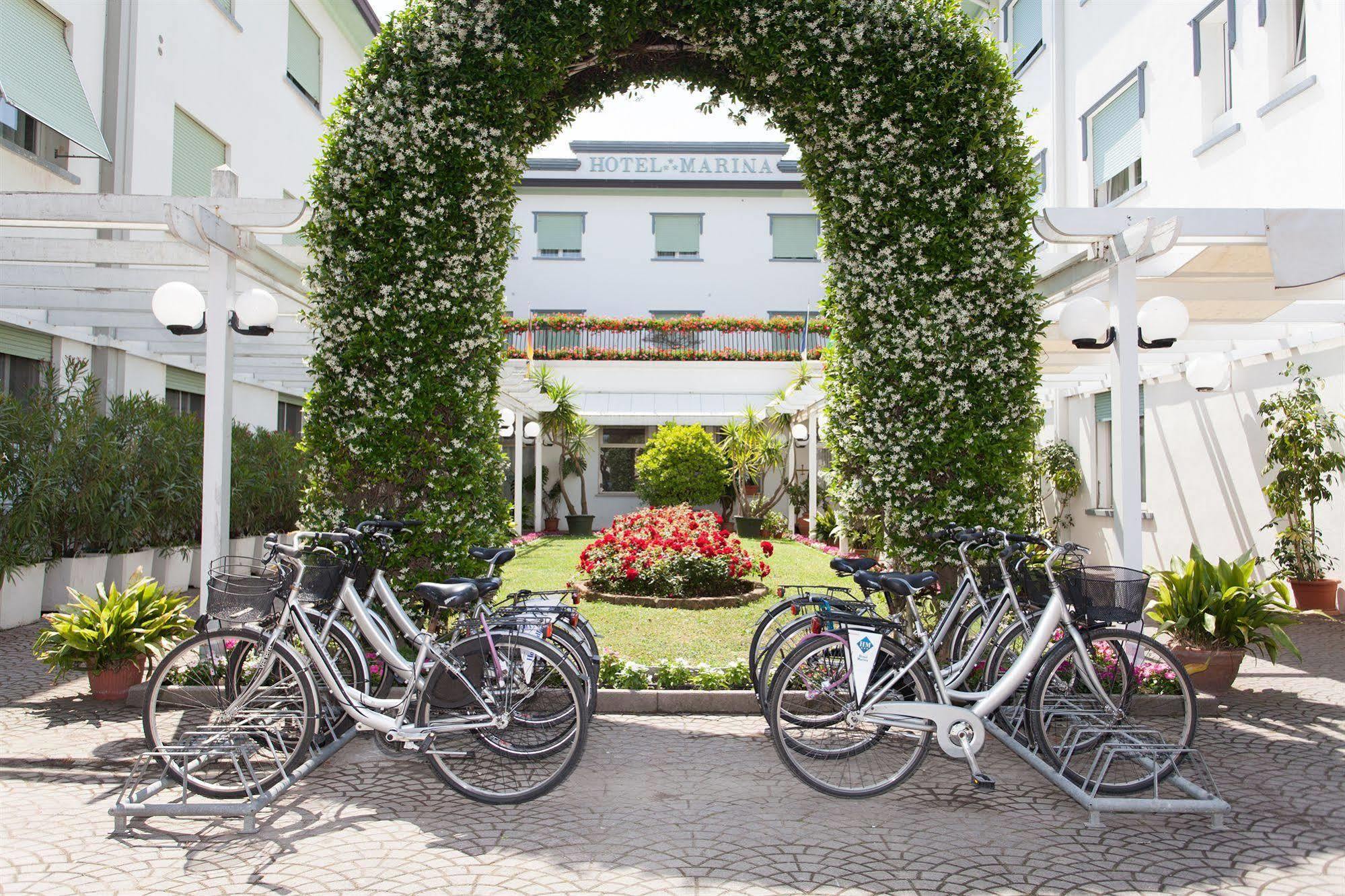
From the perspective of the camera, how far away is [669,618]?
8500 millimetres

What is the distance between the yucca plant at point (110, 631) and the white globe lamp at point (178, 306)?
1706mm

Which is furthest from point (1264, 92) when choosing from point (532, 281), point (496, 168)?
point (532, 281)

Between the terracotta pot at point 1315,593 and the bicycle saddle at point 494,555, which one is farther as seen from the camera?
the terracotta pot at point 1315,593

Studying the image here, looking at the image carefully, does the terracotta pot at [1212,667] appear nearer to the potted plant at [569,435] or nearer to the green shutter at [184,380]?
the green shutter at [184,380]

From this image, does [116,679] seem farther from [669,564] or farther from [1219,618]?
[1219,618]

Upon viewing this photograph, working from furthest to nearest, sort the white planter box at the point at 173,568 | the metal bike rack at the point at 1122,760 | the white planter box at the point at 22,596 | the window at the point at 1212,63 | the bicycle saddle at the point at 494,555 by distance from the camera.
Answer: the window at the point at 1212,63 → the white planter box at the point at 173,568 → the white planter box at the point at 22,596 → the bicycle saddle at the point at 494,555 → the metal bike rack at the point at 1122,760

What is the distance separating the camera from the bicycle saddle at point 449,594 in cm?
387

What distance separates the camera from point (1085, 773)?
13.2ft

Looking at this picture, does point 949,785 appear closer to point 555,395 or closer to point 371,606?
point 371,606

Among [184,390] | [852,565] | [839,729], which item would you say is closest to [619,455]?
[184,390]

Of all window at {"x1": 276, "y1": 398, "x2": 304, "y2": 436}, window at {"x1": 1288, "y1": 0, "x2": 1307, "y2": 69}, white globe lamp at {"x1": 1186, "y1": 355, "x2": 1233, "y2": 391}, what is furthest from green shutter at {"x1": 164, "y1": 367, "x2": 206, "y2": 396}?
window at {"x1": 1288, "y1": 0, "x2": 1307, "y2": 69}

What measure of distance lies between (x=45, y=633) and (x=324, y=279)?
2.57 m

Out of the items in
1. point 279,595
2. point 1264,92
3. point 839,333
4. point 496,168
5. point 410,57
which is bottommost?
point 279,595

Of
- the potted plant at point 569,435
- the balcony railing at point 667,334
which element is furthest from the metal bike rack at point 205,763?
the balcony railing at point 667,334
